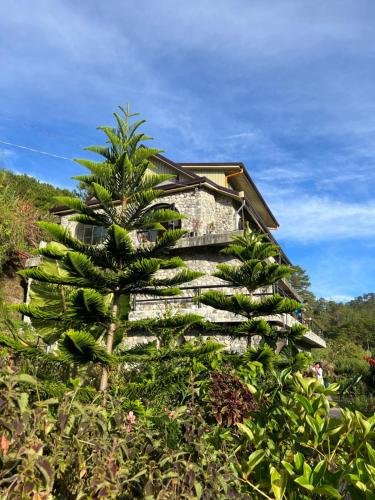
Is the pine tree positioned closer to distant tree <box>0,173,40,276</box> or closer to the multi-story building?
the multi-story building

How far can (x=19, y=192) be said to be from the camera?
3070 centimetres

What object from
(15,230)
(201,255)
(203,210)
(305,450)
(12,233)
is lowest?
(305,450)

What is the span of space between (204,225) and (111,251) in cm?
1071

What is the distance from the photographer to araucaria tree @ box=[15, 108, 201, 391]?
23.2 feet

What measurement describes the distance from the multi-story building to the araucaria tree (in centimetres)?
525

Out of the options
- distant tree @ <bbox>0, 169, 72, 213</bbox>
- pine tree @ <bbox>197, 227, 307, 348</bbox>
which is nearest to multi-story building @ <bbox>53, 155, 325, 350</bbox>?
pine tree @ <bbox>197, 227, 307, 348</bbox>

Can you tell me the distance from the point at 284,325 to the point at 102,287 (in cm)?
725

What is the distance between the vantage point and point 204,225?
59.2 feet

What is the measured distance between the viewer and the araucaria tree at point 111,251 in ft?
23.2

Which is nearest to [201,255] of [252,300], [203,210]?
[203,210]

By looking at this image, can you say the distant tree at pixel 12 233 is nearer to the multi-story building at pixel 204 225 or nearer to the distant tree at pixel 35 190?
the multi-story building at pixel 204 225

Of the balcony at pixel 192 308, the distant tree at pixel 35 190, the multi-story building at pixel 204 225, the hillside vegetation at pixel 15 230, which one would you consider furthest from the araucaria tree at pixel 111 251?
the distant tree at pixel 35 190

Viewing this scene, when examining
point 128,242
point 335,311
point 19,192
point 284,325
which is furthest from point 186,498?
point 335,311

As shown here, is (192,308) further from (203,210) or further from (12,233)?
(12,233)
